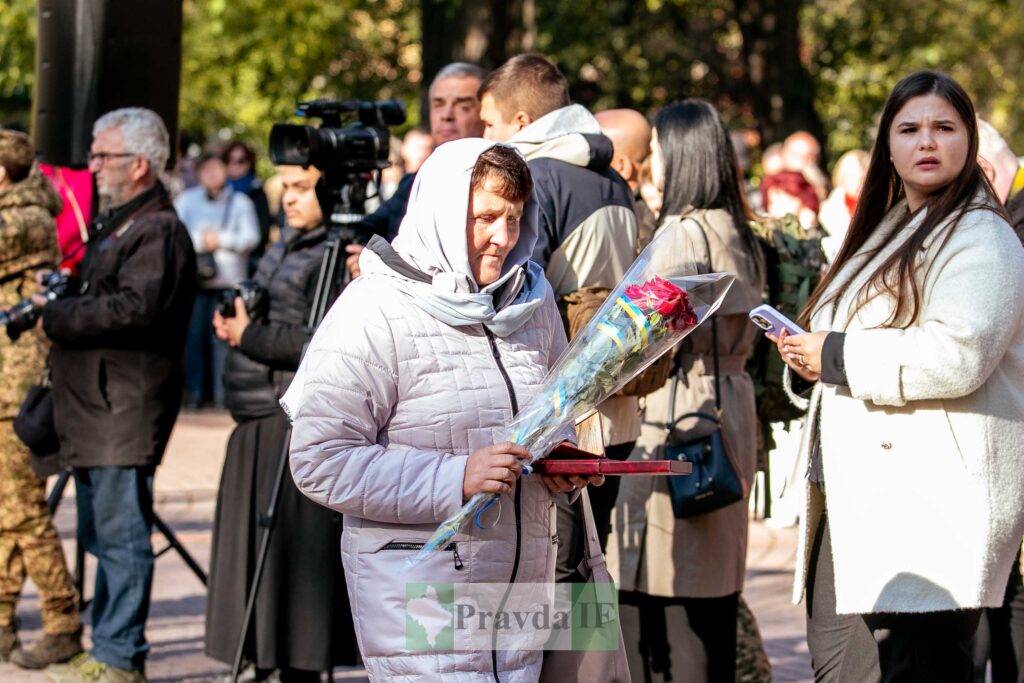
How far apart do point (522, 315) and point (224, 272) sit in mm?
11496

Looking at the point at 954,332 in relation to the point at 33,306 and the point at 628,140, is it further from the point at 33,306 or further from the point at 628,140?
the point at 33,306

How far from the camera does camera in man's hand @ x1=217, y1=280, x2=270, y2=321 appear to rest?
20.4ft

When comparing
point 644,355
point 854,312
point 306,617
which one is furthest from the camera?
point 306,617

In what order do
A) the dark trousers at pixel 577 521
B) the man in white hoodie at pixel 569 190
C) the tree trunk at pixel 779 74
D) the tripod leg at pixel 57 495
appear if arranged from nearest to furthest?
1. the dark trousers at pixel 577 521
2. the man in white hoodie at pixel 569 190
3. the tripod leg at pixel 57 495
4. the tree trunk at pixel 779 74

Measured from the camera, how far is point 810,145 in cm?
1221

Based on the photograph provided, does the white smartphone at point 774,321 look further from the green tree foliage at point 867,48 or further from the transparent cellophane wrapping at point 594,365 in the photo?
the green tree foliage at point 867,48

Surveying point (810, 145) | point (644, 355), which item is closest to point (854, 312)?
point (644, 355)

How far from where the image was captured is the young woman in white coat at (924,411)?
395cm

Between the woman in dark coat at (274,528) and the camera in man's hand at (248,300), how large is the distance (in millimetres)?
13

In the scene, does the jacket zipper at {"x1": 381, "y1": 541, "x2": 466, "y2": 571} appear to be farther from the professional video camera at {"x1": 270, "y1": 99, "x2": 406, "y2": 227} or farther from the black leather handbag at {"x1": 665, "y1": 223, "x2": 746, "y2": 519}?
the professional video camera at {"x1": 270, "y1": 99, "x2": 406, "y2": 227}

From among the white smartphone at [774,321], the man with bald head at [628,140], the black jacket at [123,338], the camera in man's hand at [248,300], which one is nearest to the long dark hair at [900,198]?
the white smartphone at [774,321]

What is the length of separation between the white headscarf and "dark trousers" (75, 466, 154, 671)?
2959 millimetres

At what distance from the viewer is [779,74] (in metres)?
18.0

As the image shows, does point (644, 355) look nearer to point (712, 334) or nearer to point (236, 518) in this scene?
point (712, 334)
